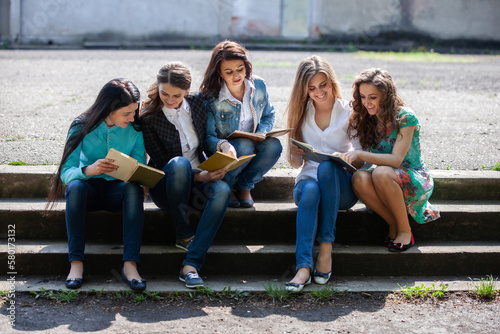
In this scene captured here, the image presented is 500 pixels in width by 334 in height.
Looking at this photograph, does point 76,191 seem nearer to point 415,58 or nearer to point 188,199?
point 188,199

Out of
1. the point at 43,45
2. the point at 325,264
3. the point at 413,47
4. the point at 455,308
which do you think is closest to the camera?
the point at 455,308

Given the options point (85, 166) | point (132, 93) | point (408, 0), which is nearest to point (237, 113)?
point (132, 93)

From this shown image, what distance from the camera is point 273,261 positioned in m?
3.97

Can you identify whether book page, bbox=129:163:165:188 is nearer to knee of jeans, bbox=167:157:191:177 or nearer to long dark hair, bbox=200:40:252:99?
knee of jeans, bbox=167:157:191:177

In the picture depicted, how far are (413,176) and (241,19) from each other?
14187 mm

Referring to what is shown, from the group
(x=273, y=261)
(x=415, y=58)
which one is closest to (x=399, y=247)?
(x=273, y=261)

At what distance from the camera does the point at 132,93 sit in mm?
3758

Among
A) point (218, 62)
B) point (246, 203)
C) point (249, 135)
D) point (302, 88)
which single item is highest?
point (218, 62)

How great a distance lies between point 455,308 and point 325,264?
2.75ft

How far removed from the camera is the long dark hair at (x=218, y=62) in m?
4.04

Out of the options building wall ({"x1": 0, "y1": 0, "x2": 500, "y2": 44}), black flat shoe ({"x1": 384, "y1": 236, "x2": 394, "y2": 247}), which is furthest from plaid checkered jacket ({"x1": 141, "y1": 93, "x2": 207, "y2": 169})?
building wall ({"x1": 0, "y1": 0, "x2": 500, "y2": 44})

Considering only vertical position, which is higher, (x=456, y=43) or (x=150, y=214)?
(x=456, y=43)

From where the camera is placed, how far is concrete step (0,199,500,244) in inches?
161

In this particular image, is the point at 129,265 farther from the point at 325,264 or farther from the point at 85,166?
the point at 325,264
